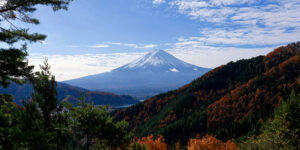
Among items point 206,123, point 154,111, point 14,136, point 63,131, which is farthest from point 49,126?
point 154,111

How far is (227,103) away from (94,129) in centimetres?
10717

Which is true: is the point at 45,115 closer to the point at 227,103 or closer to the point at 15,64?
the point at 15,64

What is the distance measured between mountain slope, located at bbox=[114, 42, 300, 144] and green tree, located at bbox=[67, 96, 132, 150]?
64.7 metres

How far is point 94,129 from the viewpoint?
12.1 metres

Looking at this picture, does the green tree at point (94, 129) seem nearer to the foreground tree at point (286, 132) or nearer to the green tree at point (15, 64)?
the green tree at point (15, 64)

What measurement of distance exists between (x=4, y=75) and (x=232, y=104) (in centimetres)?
10922

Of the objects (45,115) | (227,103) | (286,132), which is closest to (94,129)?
(45,115)

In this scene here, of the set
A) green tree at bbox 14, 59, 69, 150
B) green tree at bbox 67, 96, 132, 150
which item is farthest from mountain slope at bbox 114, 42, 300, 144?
green tree at bbox 14, 59, 69, 150

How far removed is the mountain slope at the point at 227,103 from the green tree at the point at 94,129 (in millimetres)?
64654

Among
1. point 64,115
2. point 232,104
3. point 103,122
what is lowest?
point 232,104

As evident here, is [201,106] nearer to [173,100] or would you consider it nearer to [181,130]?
[173,100]

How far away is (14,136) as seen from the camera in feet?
28.2

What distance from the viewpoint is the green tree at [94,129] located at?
12.3m

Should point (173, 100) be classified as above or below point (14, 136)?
below
